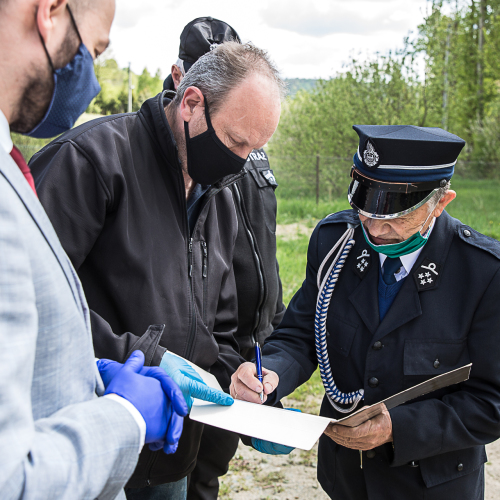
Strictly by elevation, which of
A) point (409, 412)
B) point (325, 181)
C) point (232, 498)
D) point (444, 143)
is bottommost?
point (325, 181)

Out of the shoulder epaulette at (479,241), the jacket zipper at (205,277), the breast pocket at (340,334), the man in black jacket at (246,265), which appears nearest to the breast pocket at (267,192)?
the man in black jacket at (246,265)

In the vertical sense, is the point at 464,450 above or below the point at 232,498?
above

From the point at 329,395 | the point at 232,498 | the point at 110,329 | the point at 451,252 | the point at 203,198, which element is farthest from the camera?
the point at 232,498

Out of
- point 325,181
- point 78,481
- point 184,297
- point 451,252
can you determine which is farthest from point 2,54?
point 325,181

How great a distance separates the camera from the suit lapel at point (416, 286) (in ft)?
5.54

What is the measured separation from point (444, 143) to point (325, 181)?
38.9 feet

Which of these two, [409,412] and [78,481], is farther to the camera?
[409,412]

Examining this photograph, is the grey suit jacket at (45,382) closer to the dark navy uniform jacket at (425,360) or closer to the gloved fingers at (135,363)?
the gloved fingers at (135,363)

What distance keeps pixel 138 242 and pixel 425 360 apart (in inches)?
40.6

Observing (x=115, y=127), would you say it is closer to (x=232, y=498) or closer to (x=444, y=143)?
(x=444, y=143)

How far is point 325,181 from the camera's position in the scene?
13.3 metres

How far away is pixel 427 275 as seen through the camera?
170 centimetres

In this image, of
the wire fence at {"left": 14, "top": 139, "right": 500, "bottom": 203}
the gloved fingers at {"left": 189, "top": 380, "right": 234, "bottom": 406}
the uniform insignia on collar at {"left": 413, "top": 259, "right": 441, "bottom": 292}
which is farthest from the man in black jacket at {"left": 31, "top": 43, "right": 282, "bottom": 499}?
the wire fence at {"left": 14, "top": 139, "right": 500, "bottom": 203}

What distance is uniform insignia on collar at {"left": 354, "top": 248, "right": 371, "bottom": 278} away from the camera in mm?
1839
